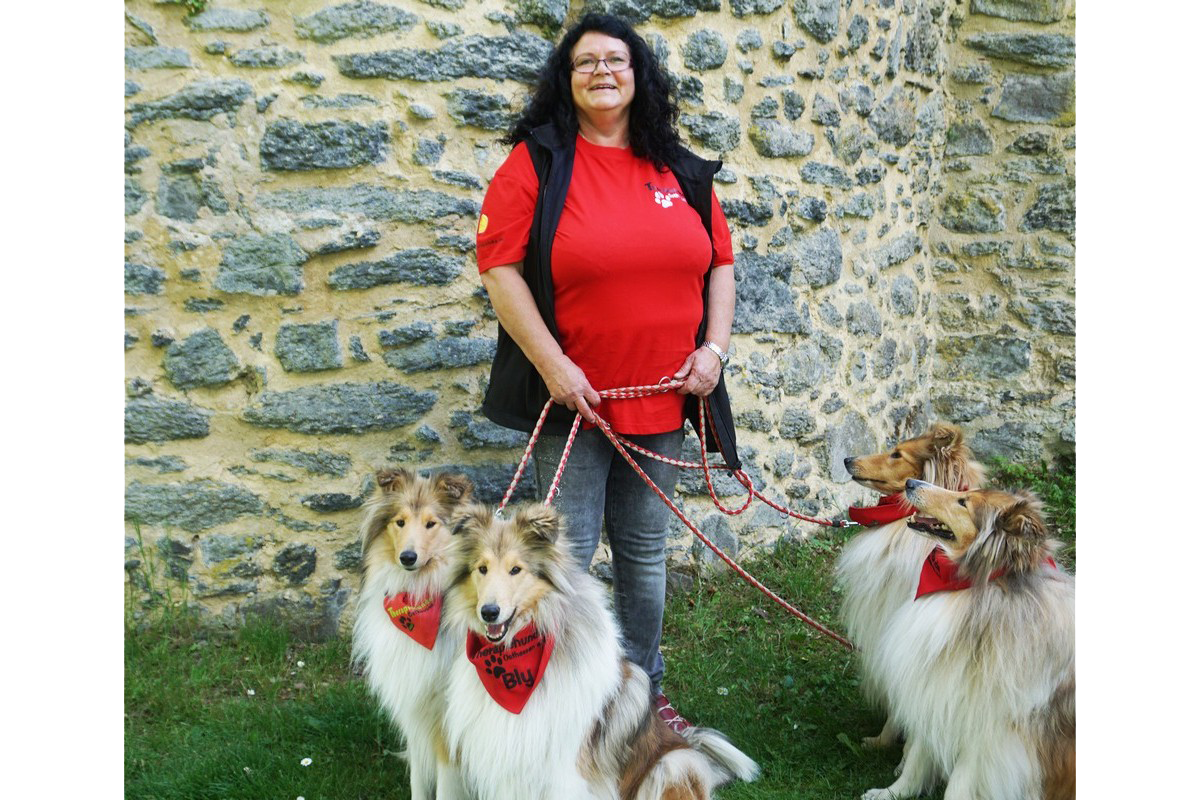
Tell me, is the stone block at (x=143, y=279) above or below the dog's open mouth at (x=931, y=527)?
above

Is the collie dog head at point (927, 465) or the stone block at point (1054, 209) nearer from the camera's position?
the collie dog head at point (927, 465)

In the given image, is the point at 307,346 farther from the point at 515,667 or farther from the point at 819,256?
the point at 819,256

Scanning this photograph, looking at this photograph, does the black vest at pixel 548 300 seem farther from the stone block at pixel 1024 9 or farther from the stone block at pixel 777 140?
the stone block at pixel 1024 9

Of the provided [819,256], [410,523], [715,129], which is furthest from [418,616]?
[819,256]

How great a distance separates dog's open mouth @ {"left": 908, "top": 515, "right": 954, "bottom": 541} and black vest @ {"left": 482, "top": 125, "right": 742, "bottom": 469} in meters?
0.68

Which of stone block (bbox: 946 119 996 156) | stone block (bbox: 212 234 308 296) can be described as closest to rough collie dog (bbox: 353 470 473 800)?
stone block (bbox: 212 234 308 296)

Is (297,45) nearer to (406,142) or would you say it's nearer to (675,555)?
(406,142)

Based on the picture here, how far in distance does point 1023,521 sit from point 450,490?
1.70 m

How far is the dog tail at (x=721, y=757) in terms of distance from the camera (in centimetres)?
331

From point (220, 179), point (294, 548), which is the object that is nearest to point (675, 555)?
point (294, 548)

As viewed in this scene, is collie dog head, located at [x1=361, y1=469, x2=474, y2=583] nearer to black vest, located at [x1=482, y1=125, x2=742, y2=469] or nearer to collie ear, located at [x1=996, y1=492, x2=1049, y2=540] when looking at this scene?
black vest, located at [x1=482, y1=125, x2=742, y2=469]

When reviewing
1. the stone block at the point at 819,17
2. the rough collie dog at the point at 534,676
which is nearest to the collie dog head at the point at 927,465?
the rough collie dog at the point at 534,676

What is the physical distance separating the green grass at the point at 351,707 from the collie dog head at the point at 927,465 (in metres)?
1.03

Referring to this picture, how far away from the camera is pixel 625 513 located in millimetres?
3418
